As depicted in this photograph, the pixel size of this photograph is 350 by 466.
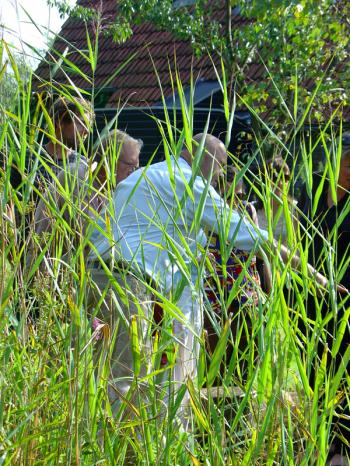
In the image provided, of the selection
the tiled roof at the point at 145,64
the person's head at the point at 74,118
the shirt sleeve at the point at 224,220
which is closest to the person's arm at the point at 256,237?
the shirt sleeve at the point at 224,220

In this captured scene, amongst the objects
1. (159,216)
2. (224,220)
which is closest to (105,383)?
(224,220)

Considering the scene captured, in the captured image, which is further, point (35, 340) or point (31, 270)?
point (35, 340)

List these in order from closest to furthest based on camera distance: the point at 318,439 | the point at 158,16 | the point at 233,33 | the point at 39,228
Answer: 1. the point at 318,439
2. the point at 39,228
3. the point at 233,33
4. the point at 158,16

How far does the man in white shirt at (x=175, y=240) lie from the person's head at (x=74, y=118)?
164 mm

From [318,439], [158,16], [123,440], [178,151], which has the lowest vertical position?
[123,440]

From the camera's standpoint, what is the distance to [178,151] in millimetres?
2242

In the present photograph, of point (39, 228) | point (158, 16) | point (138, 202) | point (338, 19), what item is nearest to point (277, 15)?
point (338, 19)

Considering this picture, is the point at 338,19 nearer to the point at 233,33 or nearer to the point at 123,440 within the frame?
the point at 233,33

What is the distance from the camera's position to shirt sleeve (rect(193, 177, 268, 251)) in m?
2.14

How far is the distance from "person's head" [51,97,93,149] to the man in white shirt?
164 mm

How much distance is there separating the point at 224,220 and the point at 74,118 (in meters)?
0.45

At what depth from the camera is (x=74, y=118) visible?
95.0 inches

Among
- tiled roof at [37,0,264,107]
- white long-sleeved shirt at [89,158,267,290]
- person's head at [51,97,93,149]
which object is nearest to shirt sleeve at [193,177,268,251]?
white long-sleeved shirt at [89,158,267,290]

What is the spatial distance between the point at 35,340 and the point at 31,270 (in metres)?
0.20
